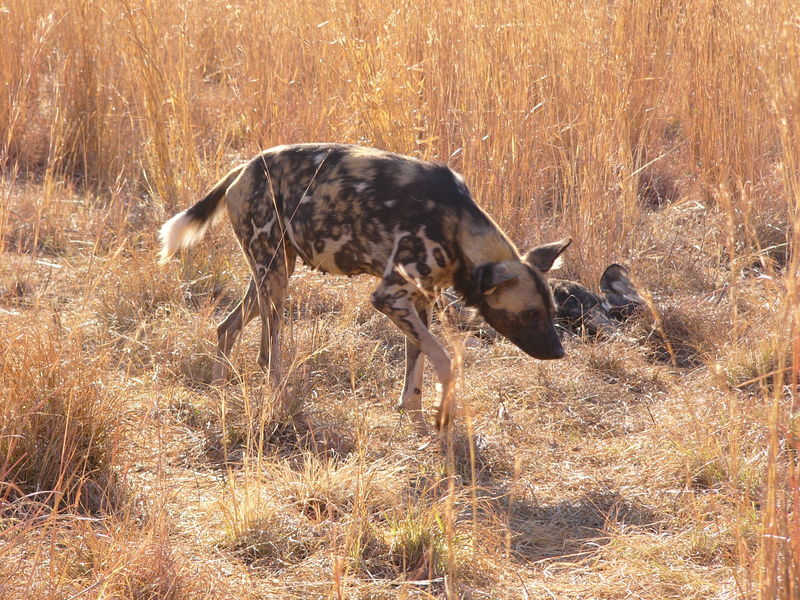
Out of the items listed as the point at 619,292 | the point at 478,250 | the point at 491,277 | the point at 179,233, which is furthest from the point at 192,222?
the point at 619,292

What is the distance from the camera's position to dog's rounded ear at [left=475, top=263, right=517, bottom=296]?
3732 mm

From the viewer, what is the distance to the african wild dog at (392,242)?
3.88 metres

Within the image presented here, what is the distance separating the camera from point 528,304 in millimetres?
3875

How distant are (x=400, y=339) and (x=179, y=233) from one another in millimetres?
1275

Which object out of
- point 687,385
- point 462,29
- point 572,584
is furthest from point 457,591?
point 462,29

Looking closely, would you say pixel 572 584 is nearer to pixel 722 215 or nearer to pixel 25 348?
pixel 25 348

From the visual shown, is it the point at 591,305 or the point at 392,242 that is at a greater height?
the point at 392,242

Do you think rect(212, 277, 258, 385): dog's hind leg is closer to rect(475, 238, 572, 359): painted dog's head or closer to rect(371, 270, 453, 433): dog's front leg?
rect(371, 270, 453, 433): dog's front leg

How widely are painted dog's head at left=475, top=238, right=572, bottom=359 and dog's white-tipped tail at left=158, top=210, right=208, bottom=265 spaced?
136 centimetres

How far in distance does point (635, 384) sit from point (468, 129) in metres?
1.81

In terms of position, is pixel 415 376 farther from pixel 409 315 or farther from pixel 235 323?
pixel 235 323

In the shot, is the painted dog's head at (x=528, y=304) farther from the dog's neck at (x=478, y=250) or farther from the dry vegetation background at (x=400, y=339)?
the dry vegetation background at (x=400, y=339)

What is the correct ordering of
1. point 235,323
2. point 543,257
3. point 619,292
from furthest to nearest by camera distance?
point 619,292 → point 235,323 → point 543,257

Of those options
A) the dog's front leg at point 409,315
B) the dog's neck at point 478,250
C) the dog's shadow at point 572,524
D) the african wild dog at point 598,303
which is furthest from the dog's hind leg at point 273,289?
the african wild dog at point 598,303
